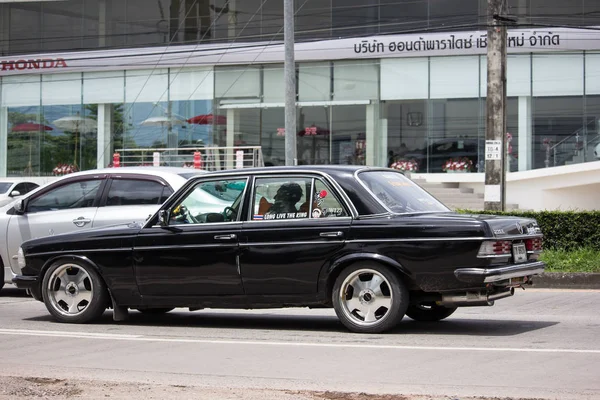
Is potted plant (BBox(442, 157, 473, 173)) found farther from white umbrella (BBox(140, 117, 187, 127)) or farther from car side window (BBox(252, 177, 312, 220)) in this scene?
car side window (BBox(252, 177, 312, 220))

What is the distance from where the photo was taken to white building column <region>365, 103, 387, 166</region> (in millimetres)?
34531

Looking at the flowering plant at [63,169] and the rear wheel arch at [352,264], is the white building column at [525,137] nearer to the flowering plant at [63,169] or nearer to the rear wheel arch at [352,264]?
the flowering plant at [63,169]

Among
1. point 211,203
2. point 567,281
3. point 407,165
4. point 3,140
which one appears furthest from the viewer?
point 3,140

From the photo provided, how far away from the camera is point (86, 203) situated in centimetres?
1280

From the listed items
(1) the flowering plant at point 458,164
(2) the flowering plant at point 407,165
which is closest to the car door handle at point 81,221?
(1) the flowering plant at point 458,164

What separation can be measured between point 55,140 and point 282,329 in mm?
32089

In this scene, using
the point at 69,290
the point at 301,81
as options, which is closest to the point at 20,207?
the point at 69,290

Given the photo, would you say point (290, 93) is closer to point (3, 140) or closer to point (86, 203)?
point (86, 203)

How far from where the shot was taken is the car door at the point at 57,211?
12688mm

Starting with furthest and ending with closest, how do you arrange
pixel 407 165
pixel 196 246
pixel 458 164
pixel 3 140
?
pixel 3 140 < pixel 407 165 < pixel 458 164 < pixel 196 246

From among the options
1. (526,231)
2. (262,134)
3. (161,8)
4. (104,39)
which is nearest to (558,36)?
(262,134)

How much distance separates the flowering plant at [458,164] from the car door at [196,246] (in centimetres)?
2380

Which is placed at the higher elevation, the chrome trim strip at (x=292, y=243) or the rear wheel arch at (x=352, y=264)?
the chrome trim strip at (x=292, y=243)

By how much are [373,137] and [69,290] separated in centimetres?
2491
